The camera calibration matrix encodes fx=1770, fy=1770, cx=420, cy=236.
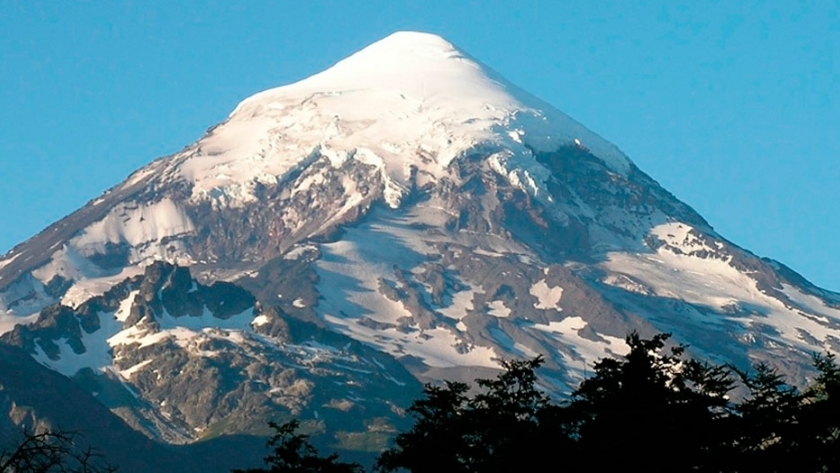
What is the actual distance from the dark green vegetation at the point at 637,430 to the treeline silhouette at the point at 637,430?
4 cm

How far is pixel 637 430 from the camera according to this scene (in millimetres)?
52344

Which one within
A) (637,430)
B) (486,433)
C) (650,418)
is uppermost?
(650,418)

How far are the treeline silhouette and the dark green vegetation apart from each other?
40mm

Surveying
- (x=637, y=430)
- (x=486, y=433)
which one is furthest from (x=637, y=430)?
(x=486, y=433)

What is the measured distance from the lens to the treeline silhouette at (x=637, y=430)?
51438 millimetres

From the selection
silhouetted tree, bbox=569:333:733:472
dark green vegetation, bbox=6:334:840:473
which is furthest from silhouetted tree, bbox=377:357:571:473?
silhouetted tree, bbox=569:333:733:472

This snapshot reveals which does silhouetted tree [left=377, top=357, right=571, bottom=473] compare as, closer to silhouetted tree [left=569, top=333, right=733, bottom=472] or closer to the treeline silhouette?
the treeline silhouette

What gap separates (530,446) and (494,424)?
168 inches

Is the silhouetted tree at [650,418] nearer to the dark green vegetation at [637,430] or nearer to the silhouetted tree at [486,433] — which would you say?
the dark green vegetation at [637,430]

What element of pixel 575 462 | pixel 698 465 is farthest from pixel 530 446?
pixel 698 465

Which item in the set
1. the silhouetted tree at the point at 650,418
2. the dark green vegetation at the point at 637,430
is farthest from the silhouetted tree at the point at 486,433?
the silhouetted tree at the point at 650,418

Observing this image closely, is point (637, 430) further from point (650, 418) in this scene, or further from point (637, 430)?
point (650, 418)

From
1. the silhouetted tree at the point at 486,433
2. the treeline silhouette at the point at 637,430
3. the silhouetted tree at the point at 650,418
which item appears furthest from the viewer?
the silhouetted tree at the point at 486,433

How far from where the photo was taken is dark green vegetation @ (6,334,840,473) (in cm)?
5147
